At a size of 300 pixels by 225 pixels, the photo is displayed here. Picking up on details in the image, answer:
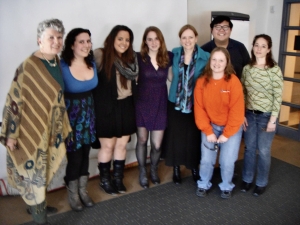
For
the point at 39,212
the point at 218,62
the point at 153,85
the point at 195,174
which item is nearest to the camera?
the point at 39,212

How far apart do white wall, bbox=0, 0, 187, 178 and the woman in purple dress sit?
0.62 metres

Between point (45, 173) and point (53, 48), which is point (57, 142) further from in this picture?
point (53, 48)

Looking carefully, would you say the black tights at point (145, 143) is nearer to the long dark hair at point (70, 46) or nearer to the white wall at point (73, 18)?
the white wall at point (73, 18)

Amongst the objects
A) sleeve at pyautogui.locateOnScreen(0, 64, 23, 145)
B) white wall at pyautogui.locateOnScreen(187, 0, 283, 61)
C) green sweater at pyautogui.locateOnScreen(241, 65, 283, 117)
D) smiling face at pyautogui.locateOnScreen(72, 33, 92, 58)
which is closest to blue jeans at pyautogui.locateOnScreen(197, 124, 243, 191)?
green sweater at pyautogui.locateOnScreen(241, 65, 283, 117)

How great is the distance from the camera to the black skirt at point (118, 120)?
2418 millimetres

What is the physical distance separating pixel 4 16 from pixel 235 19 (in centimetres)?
253

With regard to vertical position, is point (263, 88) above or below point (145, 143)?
above

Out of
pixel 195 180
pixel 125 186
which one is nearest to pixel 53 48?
pixel 125 186

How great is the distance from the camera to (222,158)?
2.53 metres

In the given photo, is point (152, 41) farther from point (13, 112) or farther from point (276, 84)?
point (13, 112)

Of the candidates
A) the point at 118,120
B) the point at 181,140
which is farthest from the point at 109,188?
the point at 181,140

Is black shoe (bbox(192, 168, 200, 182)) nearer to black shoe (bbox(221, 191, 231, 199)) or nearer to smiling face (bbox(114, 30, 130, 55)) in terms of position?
black shoe (bbox(221, 191, 231, 199))

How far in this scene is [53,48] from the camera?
1903mm

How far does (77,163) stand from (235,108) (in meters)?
1.29
